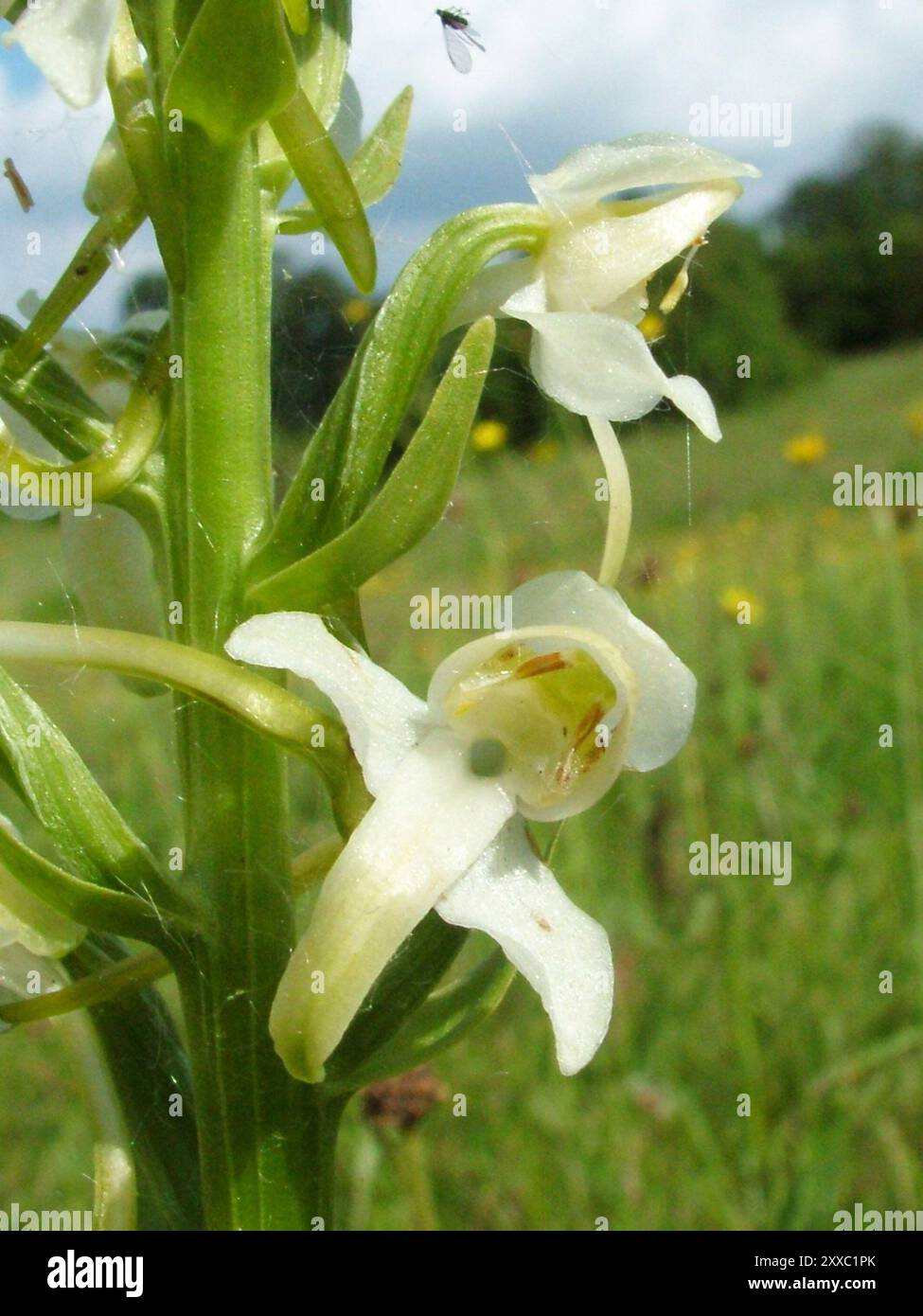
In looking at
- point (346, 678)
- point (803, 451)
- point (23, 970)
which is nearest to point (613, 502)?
point (346, 678)

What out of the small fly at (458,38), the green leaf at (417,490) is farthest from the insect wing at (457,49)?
the green leaf at (417,490)

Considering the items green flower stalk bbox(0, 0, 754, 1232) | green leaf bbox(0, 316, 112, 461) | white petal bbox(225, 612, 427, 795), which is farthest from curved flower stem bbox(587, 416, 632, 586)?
green leaf bbox(0, 316, 112, 461)

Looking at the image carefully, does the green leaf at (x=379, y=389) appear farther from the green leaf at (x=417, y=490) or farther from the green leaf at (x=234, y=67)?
the green leaf at (x=234, y=67)

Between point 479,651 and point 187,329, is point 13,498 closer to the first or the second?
point 187,329

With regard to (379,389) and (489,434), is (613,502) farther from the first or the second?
(489,434)

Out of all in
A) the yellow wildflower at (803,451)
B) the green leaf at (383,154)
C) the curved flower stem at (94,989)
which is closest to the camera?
the curved flower stem at (94,989)
